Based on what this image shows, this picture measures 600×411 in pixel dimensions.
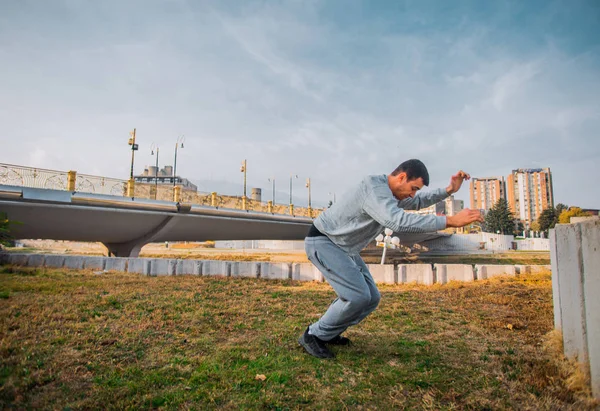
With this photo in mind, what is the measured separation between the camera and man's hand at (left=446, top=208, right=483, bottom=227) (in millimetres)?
3371

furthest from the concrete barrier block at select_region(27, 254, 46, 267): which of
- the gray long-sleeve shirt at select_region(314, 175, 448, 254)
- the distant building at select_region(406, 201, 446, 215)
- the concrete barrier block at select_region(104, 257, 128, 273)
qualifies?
the gray long-sleeve shirt at select_region(314, 175, 448, 254)

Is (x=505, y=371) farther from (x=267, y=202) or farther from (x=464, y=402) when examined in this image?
(x=267, y=202)

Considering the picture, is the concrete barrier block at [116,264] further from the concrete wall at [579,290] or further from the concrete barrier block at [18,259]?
the concrete wall at [579,290]

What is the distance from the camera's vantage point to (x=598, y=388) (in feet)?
9.59

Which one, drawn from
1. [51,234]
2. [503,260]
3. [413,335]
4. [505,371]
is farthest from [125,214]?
[503,260]

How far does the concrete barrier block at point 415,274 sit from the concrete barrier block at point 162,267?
8882 mm

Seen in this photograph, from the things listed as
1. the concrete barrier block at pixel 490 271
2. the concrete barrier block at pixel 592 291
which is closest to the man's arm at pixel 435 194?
the concrete barrier block at pixel 592 291

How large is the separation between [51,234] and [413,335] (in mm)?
27418

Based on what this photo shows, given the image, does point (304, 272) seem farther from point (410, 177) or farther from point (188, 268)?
point (410, 177)

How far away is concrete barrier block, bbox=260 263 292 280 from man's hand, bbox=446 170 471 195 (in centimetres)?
978

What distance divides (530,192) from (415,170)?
562 ft

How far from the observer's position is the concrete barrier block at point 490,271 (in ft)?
41.3

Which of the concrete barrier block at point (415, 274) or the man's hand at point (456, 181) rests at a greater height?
the man's hand at point (456, 181)

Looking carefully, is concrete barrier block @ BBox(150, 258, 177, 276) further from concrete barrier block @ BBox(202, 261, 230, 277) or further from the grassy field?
the grassy field
